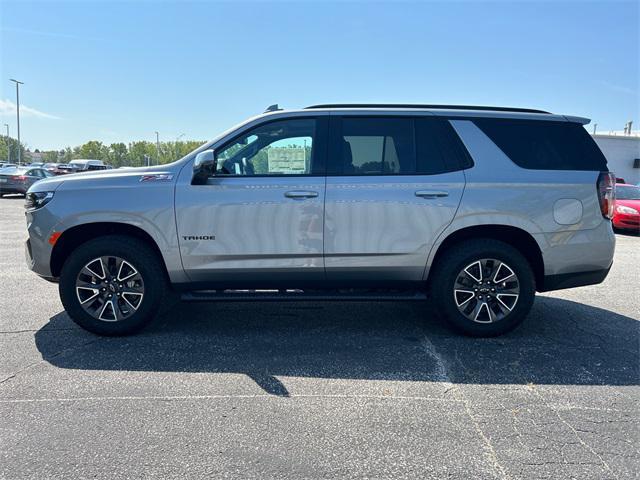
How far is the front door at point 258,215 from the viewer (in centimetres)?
Answer: 411

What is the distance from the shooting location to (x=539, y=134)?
4344 mm

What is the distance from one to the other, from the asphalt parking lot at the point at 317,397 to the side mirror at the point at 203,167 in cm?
145

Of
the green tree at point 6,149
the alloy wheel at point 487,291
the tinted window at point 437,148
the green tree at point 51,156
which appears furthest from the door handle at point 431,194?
the green tree at point 51,156

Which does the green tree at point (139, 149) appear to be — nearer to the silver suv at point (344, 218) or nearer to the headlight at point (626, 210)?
the headlight at point (626, 210)

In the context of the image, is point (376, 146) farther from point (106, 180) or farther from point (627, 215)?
point (627, 215)

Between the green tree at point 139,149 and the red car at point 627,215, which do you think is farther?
the green tree at point 139,149

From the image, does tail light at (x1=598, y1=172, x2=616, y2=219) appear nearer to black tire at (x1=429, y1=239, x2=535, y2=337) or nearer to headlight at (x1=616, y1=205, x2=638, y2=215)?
black tire at (x1=429, y1=239, x2=535, y2=337)

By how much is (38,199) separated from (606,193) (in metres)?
5.14

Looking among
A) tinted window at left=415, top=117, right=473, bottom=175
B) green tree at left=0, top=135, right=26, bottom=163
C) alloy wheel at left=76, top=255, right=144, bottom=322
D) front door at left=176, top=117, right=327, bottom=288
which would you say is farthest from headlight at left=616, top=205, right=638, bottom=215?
green tree at left=0, top=135, right=26, bottom=163

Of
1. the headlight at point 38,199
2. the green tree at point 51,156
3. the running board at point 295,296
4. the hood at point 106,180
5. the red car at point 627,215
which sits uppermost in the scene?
the green tree at point 51,156

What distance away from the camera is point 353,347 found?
409cm

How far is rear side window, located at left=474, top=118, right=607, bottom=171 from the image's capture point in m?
4.27

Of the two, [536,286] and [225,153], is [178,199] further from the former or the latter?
[536,286]

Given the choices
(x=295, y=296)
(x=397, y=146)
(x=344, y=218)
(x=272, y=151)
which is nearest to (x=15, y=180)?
(x=272, y=151)
